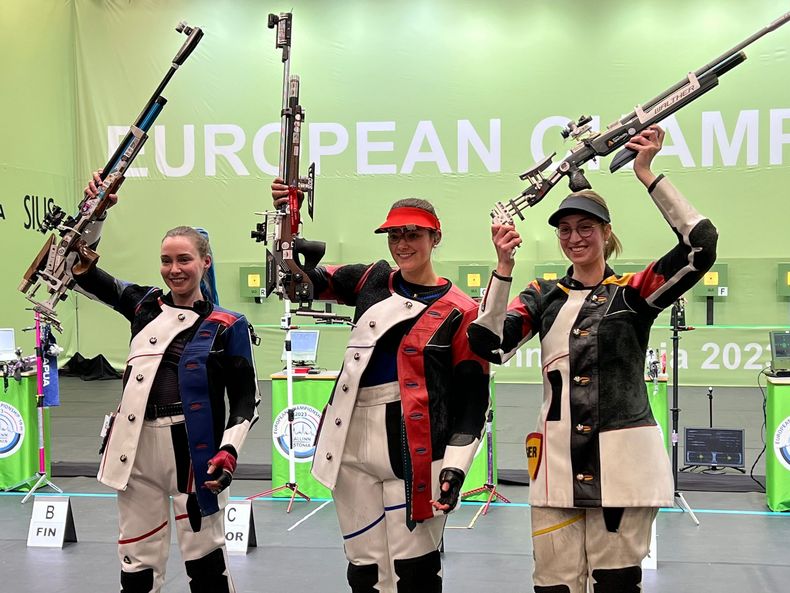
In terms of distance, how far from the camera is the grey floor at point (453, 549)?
3.96m

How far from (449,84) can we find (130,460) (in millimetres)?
8762

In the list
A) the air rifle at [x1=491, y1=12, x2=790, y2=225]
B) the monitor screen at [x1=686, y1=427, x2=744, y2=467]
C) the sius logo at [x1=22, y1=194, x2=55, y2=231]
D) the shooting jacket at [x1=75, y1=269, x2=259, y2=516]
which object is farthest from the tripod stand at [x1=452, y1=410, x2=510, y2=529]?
the sius logo at [x1=22, y1=194, x2=55, y2=231]

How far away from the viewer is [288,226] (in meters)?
2.58

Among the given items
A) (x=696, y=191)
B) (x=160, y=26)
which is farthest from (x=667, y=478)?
(x=160, y=26)

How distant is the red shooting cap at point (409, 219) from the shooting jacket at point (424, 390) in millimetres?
227

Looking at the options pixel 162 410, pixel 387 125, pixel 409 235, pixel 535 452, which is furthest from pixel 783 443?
pixel 387 125

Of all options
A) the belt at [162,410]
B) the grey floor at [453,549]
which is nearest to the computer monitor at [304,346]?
the grey floor at [453,549]

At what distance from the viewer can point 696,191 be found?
1016cm

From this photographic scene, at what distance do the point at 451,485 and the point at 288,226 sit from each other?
3.08ft

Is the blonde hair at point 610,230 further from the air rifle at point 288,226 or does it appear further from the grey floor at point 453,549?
the grey floor at point 453,549

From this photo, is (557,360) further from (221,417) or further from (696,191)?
(696,191)

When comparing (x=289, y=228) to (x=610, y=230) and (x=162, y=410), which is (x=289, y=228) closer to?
(x=162, y=410)

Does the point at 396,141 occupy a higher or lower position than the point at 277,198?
higher

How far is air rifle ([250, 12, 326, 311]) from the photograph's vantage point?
2588 mm
